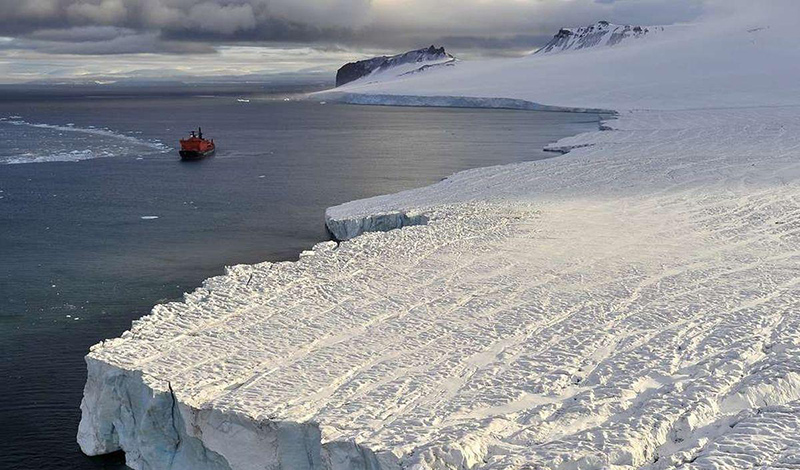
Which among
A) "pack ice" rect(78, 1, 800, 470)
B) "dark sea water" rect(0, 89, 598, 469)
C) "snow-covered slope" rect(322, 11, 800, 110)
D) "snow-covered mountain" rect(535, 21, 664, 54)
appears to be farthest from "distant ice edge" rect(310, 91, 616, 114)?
"pack ice" rect(78, 1, 800, 470)

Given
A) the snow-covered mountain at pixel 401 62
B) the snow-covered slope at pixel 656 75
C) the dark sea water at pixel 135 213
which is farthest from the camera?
the snow-covered mountain at pixel 401 62

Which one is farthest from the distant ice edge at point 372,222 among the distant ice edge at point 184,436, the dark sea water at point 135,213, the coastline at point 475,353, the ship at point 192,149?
the ship at point 192,149

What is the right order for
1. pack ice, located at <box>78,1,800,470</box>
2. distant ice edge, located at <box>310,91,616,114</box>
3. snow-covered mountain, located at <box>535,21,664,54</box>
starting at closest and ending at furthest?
pack ice, located at <box>78,1,800,470</box> → distant ice edge, located at <box>310,91,616,114</box> → snow-covered mountain, located at <box>535,21,664,54</box>

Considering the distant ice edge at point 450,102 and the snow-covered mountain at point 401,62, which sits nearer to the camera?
the distant ice edge at point 450,102

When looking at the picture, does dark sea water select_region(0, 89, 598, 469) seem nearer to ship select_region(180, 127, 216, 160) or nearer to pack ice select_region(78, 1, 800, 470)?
ship select_region(180, 127, 216, 160)

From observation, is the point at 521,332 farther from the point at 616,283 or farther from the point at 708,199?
the point at 708,199

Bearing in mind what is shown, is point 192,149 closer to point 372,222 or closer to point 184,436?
point 372,222

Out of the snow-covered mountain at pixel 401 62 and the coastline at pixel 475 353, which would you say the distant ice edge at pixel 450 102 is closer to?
the snow-covered mountain at pixel 401 62
